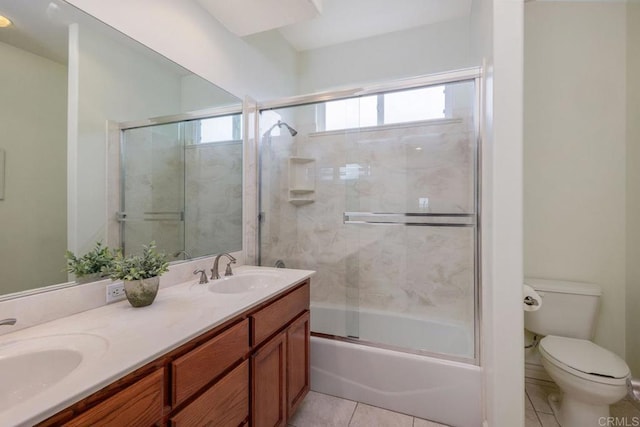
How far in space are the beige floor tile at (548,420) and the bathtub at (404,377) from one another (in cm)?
44

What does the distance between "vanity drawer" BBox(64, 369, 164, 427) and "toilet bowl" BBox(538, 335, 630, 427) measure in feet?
6.33

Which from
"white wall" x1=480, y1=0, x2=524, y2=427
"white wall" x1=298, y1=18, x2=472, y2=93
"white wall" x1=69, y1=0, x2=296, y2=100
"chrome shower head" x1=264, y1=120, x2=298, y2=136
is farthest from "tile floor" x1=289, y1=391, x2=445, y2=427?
"white wall" x1=298, y1=18, x2=472, y2=93

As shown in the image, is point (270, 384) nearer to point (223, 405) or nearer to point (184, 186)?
point (223, 405)

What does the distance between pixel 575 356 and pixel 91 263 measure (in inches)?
Result: 97.8

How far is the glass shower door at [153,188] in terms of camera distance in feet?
4.45

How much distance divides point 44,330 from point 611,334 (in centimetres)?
305

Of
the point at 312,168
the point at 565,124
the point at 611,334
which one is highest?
the point at 565,124

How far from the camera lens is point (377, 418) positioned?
5.41 ft

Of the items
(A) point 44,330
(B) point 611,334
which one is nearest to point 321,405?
(A) point 44,330

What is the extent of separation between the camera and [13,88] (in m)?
0.94

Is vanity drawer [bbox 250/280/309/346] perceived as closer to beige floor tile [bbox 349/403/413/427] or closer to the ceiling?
beige floor tile [bbox 349/403/413/427]

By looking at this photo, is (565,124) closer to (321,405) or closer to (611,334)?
(611,334)

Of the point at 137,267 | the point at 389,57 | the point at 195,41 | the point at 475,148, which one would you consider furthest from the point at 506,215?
the point at 389,57

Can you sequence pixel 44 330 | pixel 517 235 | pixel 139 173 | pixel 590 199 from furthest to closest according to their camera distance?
1. pixel 590 199
2. pixel 139 173
3. pixel 517 235
4. pixel 44 330
